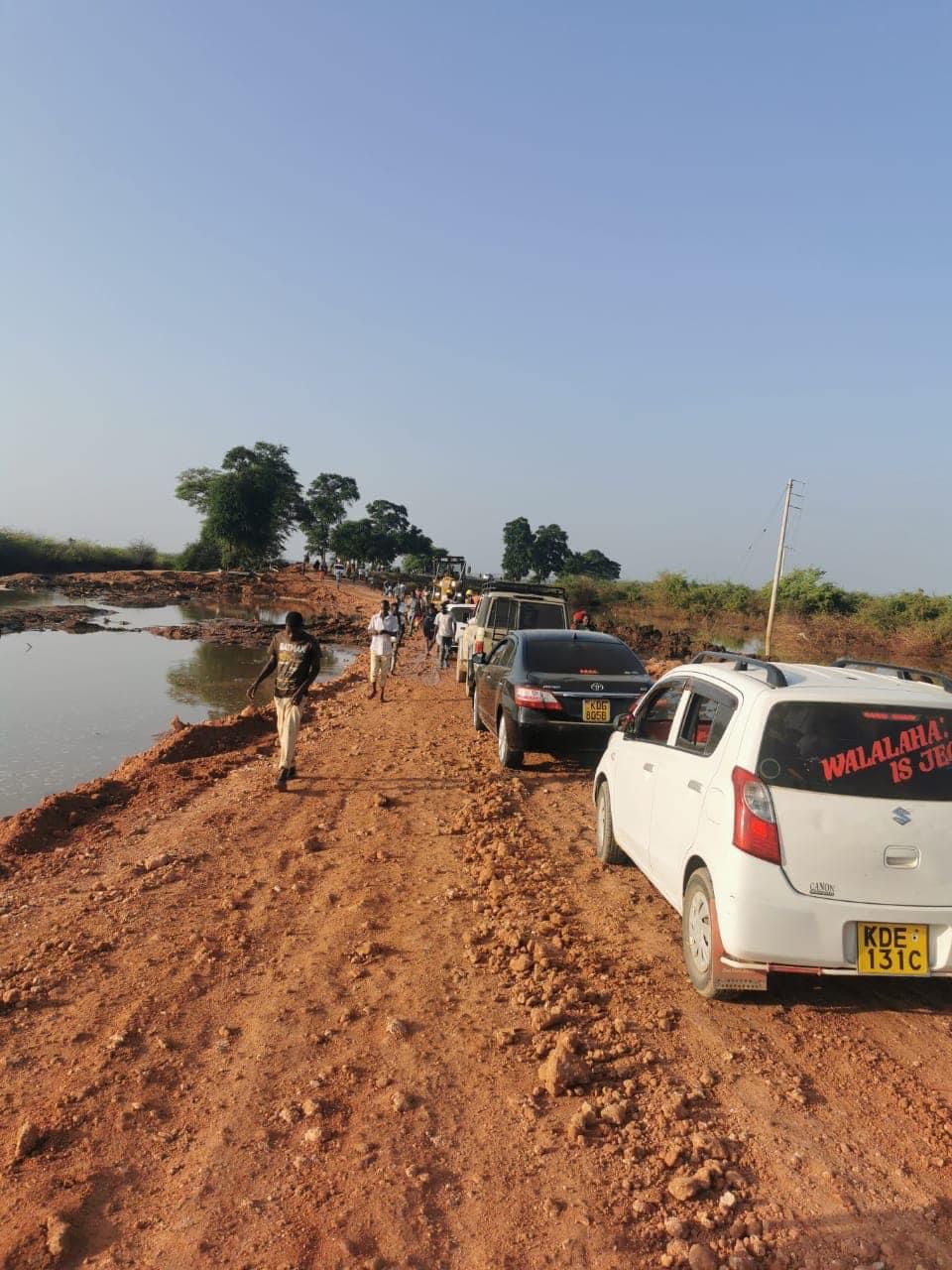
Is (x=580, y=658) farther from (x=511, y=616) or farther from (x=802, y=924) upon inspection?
(x=802, y=924)

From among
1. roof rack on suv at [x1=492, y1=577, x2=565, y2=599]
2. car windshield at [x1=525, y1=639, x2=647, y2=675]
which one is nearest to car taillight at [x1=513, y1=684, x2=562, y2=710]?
car windshield at [x1=525, y1=639, x2=647, y2=675]

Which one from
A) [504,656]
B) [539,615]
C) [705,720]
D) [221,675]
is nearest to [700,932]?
[705,720]

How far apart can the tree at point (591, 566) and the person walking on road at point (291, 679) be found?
91748mm

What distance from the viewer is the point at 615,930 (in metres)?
5.04

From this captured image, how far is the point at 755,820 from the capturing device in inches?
149

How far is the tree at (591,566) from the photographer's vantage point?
103 meters

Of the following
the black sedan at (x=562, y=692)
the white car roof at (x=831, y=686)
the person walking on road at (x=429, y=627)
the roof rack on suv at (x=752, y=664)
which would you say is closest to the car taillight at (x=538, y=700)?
the black sedan at (x=562, y=692)

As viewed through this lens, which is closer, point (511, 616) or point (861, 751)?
point (861, 751)

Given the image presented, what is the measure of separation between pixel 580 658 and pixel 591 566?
104 metres

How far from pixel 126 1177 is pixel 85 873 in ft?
12.1

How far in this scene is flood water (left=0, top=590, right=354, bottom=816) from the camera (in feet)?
38.5

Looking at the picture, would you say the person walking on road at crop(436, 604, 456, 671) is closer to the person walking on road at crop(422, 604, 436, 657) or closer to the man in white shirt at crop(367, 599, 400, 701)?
the person walking on road at crop(422, 604, 436, 657)

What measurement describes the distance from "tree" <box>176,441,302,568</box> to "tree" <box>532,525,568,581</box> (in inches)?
1406

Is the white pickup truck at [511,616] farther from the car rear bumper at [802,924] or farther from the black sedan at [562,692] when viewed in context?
the car rear bumper at [802,924]
